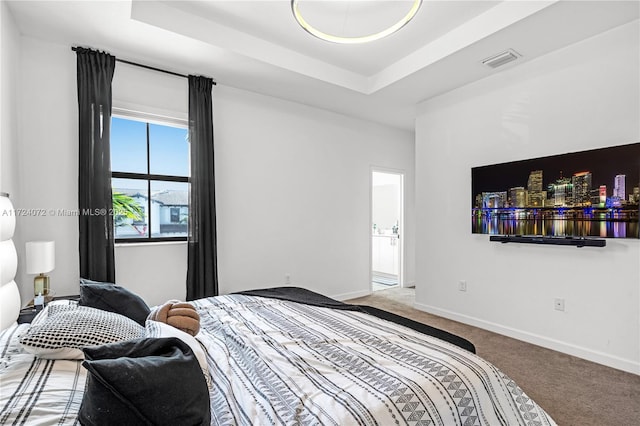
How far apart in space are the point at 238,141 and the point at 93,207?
1.69 m

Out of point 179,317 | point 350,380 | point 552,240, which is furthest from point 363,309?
point 552,240

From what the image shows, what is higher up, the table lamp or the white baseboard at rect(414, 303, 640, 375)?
the table lamp

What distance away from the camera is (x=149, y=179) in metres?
3.46

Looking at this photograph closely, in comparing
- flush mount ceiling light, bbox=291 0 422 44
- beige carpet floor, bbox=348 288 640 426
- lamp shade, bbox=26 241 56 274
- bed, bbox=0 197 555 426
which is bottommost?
beige carpet floor, bbox=348 288 640 426

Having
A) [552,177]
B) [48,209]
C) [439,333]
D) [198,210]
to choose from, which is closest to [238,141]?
[198,210]

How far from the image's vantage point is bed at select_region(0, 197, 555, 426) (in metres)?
0.89

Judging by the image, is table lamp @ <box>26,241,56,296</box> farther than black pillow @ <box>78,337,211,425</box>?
Yes

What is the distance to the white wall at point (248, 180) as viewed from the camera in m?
2.88

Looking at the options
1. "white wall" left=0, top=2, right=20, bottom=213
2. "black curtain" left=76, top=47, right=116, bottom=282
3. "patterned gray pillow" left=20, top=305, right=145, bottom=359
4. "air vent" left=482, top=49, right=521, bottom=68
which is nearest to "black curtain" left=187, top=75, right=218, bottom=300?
"black curtain" left=76, top=47, right=116, bottom=282

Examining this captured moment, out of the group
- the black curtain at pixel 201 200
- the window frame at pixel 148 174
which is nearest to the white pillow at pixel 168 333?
the black curtain at pixel 201 200

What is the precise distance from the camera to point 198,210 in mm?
3512

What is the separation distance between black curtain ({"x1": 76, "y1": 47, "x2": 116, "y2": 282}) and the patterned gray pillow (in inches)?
68.4

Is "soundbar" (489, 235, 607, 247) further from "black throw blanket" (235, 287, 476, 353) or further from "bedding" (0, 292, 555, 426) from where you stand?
"bedding" (0, 292, 555, 426)

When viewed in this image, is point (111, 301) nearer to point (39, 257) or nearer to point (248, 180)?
point (39, 257)
